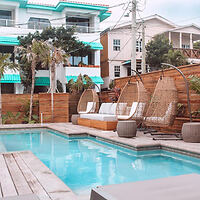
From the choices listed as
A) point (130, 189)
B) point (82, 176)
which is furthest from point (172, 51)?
point (130, 189)

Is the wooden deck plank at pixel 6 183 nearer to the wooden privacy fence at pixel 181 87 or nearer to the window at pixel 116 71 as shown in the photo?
the wooden privacy fence at pixel 181 87

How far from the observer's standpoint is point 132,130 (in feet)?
22.5

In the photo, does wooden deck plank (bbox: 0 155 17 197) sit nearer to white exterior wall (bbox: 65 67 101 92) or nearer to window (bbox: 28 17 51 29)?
white exterior wall (bbox: 65 67 101 92)

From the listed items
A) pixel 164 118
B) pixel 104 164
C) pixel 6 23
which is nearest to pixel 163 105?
pixel 164 118

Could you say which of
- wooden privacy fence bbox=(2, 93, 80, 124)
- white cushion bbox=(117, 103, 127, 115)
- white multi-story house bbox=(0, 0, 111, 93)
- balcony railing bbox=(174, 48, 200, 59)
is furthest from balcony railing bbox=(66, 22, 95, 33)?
white cushion bbox=(117, 103, 127, 115)

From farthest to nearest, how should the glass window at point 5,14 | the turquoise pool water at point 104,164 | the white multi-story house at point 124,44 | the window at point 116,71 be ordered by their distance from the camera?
the window at point 116,71, the white multi-story house at point 124,44, the glass window at point 5,14, the turquoise pool water at point 104,164

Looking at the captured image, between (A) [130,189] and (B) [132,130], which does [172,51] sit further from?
(A) [130,189]

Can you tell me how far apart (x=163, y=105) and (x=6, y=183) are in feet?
15.6

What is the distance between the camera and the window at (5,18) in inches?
738

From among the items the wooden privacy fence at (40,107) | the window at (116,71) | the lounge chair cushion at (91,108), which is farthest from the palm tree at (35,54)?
the window at (116,71)

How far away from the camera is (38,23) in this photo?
19500 mm

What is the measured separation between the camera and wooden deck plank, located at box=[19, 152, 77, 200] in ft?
8.92

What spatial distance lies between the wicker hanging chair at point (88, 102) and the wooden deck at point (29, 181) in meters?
6.98

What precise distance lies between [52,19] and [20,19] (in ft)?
7.33
